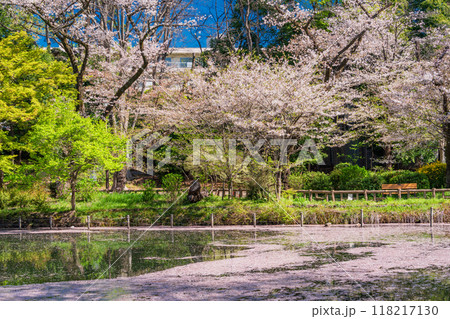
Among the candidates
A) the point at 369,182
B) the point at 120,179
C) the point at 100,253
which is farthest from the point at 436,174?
the point at 100,253

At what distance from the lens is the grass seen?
20781mm

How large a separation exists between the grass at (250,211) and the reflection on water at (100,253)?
105 inches

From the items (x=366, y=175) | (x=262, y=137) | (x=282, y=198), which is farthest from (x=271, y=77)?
(x=366, y=175)

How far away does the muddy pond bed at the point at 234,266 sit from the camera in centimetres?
860

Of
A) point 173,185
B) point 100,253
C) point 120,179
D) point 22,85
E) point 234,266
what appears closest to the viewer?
point 234,266

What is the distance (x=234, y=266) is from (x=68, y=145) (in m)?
14.7

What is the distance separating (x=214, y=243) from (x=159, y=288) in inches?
266

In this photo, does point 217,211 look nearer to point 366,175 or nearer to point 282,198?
point 282,198

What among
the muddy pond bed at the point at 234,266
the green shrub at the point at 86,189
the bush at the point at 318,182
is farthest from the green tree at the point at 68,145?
the bush at the point at 318,182

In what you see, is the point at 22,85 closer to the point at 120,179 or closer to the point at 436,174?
the point at 120,179

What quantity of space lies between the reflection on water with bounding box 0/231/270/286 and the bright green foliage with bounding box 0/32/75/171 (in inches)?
354

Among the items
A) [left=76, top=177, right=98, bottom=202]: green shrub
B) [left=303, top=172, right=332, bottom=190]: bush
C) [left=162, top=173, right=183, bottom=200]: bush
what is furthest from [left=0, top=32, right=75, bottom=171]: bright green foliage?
[left=303, top=172, right=332, bottom=190]: bush

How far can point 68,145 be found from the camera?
75.5ft

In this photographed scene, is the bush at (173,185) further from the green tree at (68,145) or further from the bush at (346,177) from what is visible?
the bush at (346,177)
